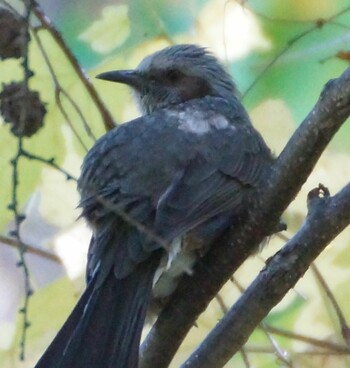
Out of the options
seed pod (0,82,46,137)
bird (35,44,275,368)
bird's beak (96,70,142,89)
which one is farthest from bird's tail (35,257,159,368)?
bird's beak (96,70,142,89)

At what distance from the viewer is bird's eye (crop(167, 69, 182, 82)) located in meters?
3.79

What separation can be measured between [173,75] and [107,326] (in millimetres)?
1407

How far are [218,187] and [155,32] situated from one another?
69cm

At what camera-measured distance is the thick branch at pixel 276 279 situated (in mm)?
2525

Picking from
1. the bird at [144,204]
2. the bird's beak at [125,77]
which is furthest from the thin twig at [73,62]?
the bird's beak at [125,77]

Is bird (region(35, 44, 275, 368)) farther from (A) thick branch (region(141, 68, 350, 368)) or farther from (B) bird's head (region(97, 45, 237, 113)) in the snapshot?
(B) bird's head (region(97, 45, 237, 113))

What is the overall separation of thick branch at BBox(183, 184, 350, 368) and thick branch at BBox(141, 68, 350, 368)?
0.27ft

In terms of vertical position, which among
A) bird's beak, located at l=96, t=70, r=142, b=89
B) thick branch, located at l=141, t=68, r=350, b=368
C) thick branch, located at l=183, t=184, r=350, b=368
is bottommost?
thick branch, located at l=183, t=184, r=350, b=368

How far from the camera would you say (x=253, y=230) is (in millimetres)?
2658

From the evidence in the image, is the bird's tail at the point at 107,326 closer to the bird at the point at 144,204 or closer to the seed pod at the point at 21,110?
the bird at the point at 144,204

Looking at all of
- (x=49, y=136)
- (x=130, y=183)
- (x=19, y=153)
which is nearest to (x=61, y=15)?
(x=49, y=136)

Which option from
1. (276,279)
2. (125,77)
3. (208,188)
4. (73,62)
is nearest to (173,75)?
(125,77)

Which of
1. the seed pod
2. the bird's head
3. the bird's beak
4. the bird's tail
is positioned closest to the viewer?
the bird's tail

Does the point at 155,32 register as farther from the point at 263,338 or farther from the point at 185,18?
the point at 263,338
